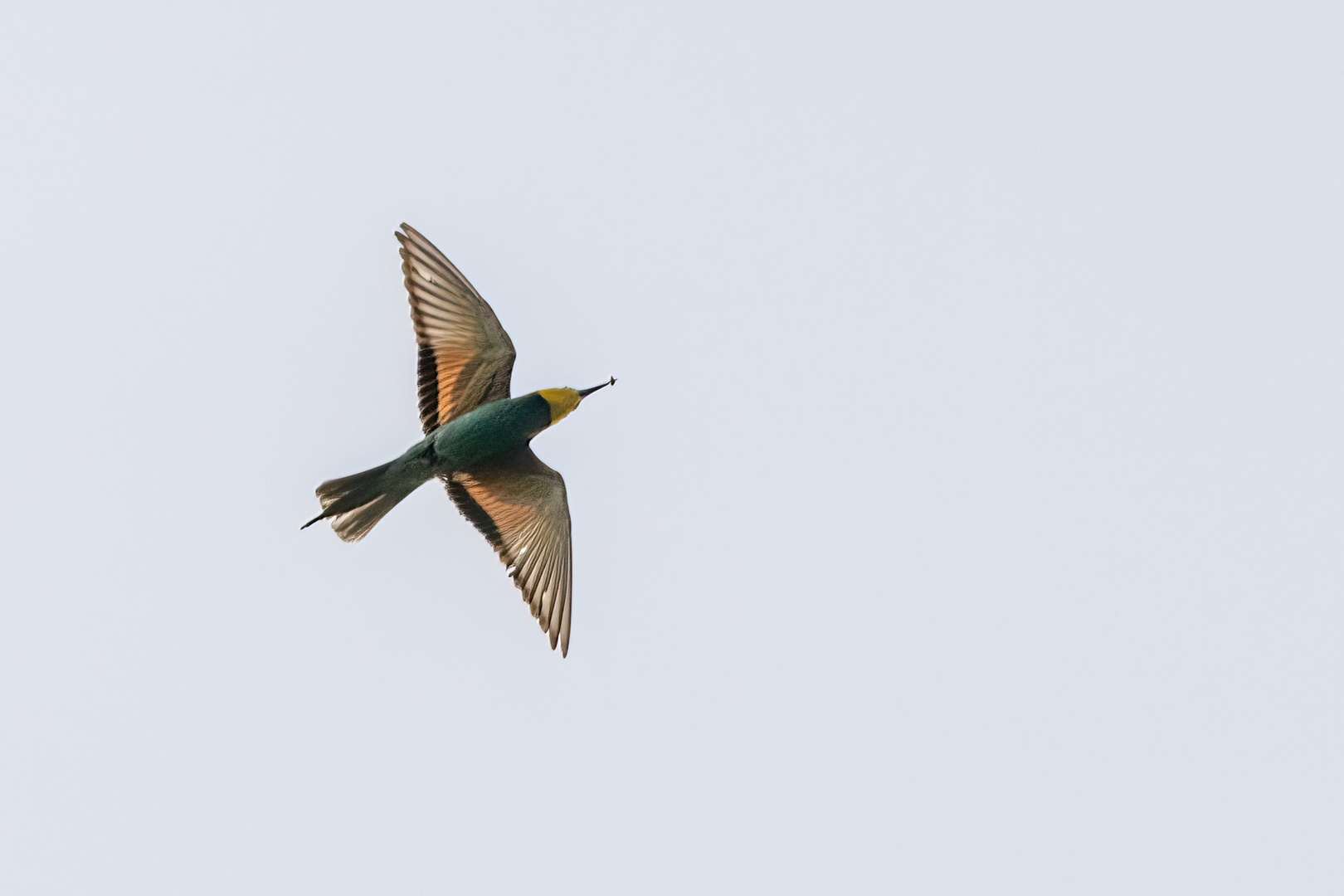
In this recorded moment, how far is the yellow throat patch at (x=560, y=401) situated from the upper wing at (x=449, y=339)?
440 millimetres

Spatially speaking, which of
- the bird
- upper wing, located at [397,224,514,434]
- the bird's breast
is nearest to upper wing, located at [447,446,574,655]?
the bird

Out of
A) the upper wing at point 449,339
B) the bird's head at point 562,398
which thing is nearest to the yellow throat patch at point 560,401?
the bird's head at point 562,398

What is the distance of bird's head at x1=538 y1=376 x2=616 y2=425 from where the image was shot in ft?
31.7

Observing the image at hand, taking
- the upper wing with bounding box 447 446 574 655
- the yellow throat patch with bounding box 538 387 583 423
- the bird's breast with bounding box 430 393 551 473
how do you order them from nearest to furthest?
1. the bird's breast with bounding box 430 393 551 473
2. the yellow throat patch with bounding box 538 387 583 423
3. the upper wing with bounding box 447 446 574 655

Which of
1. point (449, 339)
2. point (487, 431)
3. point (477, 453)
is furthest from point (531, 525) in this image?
point (449, 339)

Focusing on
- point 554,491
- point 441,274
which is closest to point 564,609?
point 554,491

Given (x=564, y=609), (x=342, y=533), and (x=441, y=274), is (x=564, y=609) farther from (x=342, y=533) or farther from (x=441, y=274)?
(x=441, y=274)

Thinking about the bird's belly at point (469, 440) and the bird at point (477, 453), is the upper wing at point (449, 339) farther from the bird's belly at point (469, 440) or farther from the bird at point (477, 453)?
the bird's belly at point (469, 440)

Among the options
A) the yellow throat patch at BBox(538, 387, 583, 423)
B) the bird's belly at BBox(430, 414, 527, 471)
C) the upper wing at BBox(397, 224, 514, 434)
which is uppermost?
the upper wing at BBox(397, 224, 514, 434)

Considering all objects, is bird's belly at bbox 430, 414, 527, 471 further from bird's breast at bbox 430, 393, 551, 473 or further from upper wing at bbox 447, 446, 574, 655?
upper wing at bbox 447, 446, 574, 655

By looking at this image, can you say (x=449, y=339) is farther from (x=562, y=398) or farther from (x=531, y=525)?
(x=531, y=525)

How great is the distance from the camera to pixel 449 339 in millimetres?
9812

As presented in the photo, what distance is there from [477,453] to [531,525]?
768 mm

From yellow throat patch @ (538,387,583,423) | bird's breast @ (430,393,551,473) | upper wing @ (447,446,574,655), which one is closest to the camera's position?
bird's breast @ (430,393,551,473)
